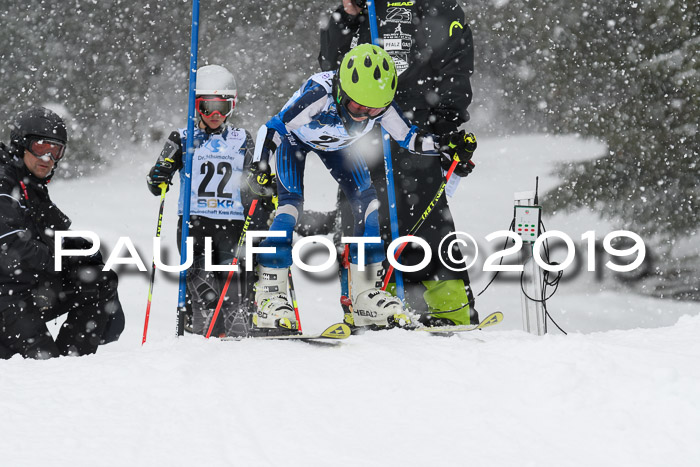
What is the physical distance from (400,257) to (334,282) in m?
5.13

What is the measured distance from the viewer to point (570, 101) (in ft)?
45.7

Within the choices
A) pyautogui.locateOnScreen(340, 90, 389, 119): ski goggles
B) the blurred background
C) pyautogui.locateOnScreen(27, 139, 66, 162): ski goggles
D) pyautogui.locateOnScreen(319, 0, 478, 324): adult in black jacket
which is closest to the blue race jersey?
pyautogui.locateOnScreen(340, 90, 389, 119): ski goggles

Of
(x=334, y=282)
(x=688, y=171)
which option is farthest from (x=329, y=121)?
(x=688, y=171)

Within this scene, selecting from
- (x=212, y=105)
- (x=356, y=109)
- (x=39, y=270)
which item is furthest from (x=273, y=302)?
(x=212, y=105)

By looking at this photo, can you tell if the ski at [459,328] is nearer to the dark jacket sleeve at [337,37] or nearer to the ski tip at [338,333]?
the ski tip at [338,333]

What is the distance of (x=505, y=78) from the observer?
1484 centimetres

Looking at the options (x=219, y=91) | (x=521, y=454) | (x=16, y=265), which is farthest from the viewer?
(x=219, y=91)

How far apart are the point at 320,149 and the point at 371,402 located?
5.79 ft

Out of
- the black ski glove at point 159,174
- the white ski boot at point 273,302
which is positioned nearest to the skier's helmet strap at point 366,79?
the white ski boot at point 273,302

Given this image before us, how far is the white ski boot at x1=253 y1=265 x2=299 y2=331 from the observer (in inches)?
147

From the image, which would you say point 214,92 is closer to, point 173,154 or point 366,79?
point 173,154

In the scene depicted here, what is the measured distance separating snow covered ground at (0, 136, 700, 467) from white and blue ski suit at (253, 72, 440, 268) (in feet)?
2.09

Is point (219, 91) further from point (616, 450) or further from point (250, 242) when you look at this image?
point (616, 450)

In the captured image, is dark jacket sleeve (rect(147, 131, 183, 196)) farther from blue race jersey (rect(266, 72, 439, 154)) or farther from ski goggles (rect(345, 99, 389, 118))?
ski goggles (rect(345, 99, 389, 118))
